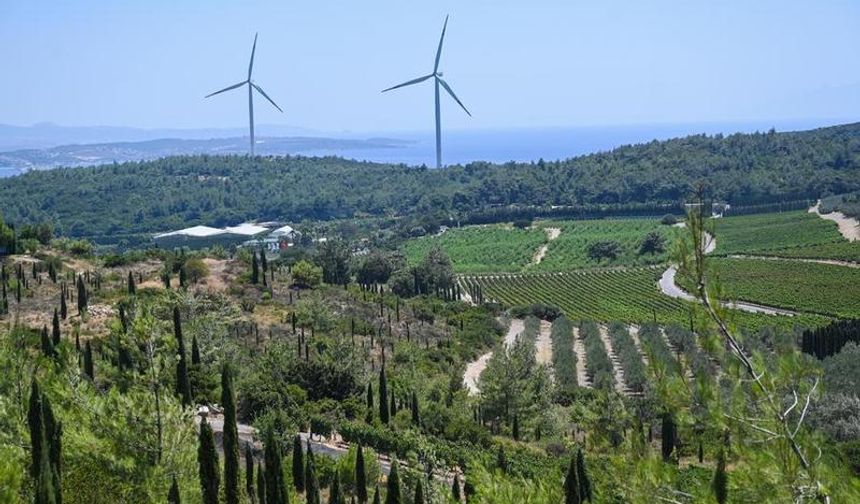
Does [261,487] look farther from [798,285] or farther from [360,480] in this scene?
[798,285]

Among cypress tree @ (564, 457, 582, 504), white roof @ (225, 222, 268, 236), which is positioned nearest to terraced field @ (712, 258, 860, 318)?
cypress tree @ (564, 457, 582, 504)

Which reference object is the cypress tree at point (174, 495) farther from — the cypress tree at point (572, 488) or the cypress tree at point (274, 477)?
the cypress tree at point (572, 488)

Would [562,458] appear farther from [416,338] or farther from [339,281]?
[339,281]

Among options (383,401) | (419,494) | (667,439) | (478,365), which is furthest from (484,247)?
(419,494)

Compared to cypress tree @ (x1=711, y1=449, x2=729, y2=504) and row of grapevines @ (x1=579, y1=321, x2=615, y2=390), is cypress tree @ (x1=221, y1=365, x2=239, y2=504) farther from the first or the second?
row of grapevines @ (x1=579, y1=321, x2=615, y2=390)

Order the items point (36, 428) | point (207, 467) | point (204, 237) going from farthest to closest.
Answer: point (204, 237)
point (207, 467)
point (36, 428)

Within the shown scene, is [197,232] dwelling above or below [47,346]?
below

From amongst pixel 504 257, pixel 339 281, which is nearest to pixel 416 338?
pixel 339 281
